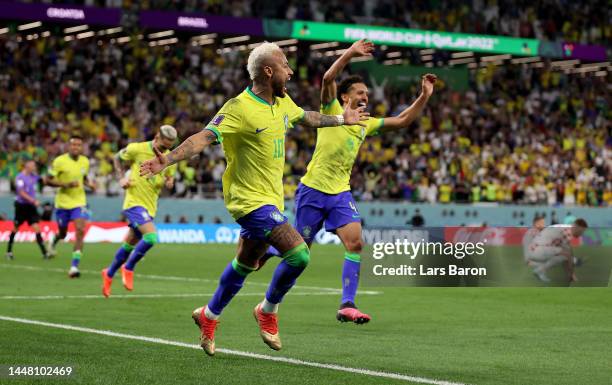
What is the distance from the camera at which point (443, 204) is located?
41.8m

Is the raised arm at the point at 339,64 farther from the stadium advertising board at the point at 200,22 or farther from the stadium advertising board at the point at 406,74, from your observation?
the stadium advertising board at the point at 406,74

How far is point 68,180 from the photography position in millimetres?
21016

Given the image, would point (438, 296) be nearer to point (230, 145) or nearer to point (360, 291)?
point (360, 291)

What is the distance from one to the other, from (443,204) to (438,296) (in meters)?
25.2

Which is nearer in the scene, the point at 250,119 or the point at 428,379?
the point at 428,379

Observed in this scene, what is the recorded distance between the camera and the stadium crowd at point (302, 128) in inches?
1494

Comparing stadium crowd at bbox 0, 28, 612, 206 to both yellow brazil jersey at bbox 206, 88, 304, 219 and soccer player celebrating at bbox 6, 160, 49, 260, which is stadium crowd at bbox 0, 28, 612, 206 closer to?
soccer player celebrating at bbox 6, 160, 49, 260

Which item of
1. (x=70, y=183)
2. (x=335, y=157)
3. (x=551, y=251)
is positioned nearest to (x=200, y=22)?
(x=70, y=183)

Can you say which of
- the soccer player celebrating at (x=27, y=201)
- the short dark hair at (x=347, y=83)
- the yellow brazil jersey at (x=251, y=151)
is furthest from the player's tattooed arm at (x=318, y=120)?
the soccer player celebrating at (x=27, y=201)

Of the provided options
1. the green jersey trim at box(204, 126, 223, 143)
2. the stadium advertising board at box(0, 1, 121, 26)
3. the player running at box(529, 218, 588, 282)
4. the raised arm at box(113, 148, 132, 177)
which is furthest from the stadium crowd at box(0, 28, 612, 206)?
the green jersey trim at box(204, 126, 223, 143)

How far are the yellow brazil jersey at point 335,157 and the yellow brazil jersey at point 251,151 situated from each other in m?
2.95

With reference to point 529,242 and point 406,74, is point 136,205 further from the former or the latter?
point 406,74

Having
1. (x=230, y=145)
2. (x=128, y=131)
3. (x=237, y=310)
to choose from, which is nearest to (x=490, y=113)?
(x=128, y=131)

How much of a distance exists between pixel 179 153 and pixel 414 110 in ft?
13.5
